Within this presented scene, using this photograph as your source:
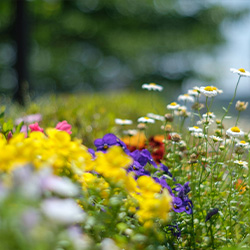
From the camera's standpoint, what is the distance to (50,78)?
50.9 ft

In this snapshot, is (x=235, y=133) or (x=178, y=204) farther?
(x=235, y=133)

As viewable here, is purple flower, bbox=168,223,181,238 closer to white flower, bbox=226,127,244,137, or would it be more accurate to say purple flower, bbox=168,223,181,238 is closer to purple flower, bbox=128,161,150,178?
purple flower, bbox=128,161,150,178

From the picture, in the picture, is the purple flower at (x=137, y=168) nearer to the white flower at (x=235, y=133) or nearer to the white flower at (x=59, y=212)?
the white flower at (x=235, y=133)

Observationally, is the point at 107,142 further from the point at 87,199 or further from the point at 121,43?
the point at 121,43

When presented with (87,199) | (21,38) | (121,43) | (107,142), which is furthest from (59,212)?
(121,43)

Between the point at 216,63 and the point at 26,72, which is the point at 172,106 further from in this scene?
the point at 216,63

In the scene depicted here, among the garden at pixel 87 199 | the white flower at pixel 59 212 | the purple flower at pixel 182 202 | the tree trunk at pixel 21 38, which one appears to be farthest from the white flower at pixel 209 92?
the tree trunk at pixel 21 38

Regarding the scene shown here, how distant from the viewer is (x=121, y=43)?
14703 millimetres

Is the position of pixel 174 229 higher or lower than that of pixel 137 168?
lower

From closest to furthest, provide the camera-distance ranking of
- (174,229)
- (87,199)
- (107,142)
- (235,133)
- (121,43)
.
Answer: (87,199) < (174,229) < (235,133) < (107,142) < (121,43)

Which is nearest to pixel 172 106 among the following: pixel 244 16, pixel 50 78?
pixel 50 78

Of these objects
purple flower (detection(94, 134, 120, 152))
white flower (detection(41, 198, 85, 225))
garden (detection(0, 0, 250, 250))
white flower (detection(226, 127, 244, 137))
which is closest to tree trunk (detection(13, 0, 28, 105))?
garden (detection(0, 0, 250, 250))

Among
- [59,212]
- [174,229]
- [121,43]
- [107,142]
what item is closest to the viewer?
[59,212]

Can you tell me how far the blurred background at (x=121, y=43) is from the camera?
14.1m
